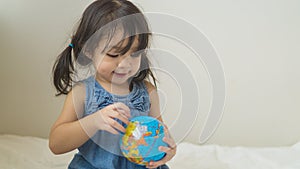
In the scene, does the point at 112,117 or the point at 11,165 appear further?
the point at 11,165

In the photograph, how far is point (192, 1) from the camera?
4.59 feet

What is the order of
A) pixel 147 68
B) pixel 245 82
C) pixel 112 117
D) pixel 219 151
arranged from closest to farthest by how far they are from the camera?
1. pixel 112 117
2. pixel 147 68
3. pixel 219 151
4. pixel 245 82

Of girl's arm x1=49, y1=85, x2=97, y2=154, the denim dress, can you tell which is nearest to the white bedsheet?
the denim dress

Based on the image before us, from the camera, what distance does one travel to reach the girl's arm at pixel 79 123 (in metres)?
0.82

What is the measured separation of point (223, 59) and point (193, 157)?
377 mm

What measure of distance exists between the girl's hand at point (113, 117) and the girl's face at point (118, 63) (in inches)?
3.8

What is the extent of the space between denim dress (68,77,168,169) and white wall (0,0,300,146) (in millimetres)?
417

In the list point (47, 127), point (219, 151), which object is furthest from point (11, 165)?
point (219, 151)

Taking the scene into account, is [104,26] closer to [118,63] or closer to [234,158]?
[118,63]

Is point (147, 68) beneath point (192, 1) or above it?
beneath

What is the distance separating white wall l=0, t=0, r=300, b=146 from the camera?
138 cm

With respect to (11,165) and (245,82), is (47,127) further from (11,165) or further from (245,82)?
(245,82)

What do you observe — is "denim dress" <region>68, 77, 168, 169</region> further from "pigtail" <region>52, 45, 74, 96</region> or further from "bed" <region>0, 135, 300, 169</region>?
"bed" <region>0, 135, 300, 169</region>

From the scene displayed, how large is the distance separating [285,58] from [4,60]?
3.19ft
